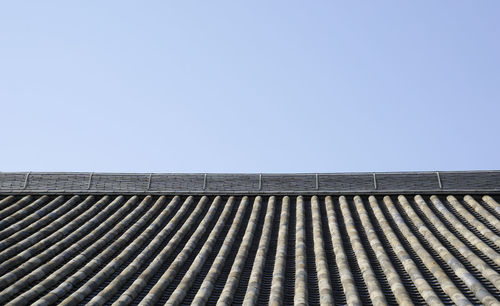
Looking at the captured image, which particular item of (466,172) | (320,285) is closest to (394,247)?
(320,285)

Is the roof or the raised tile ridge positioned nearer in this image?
the roof

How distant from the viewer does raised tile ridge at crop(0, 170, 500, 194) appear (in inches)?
453

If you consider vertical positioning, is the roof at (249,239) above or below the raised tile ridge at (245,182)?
below

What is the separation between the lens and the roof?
6941mm

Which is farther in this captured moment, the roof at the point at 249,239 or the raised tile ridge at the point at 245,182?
the raised tile ridge at the point at 245,182

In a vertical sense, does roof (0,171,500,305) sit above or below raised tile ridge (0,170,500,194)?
below

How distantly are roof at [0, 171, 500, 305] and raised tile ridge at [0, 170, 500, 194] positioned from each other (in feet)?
0.11

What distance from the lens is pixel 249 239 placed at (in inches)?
356

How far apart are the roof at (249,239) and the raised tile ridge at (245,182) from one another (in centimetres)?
3

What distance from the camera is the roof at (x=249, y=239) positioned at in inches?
273

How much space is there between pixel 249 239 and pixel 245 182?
11.4 feet

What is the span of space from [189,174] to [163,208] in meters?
1.53

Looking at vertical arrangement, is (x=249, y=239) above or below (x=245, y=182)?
below

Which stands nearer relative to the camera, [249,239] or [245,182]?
[249,239]
